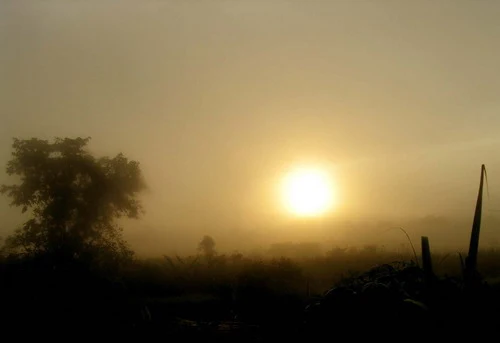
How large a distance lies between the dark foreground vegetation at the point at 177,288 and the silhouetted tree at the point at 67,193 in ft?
0.33

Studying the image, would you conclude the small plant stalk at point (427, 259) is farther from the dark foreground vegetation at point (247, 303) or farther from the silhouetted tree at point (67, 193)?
the silhouetted tree at point (67, 193)

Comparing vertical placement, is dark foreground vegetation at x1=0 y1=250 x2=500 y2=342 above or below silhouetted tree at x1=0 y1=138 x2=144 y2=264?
below

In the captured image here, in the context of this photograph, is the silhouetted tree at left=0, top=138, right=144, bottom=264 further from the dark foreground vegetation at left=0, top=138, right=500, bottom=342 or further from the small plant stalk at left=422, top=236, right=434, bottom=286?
the small plant stalk at left=422, top=236, right=434, bottom=286

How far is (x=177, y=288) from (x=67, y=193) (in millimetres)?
14984

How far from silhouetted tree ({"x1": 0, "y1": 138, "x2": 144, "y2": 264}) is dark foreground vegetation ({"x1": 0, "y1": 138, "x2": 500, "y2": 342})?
0.33ft

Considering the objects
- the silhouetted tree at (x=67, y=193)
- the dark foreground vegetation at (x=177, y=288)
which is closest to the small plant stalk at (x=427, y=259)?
the dark foreground vegetation at (x=177, y=288)

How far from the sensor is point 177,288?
34688mm

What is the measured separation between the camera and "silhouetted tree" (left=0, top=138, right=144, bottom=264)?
132 feet

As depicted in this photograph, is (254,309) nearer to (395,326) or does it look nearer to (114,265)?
(114,265)

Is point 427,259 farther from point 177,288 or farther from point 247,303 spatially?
point 177,288

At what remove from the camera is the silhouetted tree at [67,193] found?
4009 cm

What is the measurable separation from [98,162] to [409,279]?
41.9m

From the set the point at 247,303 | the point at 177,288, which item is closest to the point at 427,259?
the point at 247,303

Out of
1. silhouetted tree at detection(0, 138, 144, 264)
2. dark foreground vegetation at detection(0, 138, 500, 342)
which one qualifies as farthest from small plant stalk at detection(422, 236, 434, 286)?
silhouetted tree at detection(0, 138, 144, 264)
